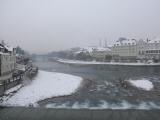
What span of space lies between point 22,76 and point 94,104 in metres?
14.7

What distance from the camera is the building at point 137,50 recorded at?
89.2 metres

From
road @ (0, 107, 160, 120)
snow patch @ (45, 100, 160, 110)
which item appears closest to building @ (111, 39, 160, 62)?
snow patch @ (45, 100, 160, 110)

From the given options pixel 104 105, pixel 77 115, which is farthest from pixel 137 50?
pixel 77 115

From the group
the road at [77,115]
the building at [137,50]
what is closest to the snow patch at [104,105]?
the road at [77,115]

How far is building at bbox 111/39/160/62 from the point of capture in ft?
293

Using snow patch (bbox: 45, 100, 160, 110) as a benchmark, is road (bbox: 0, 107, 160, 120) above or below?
above

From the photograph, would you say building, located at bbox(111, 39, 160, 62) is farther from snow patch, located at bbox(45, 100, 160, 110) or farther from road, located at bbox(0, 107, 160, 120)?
road, located at bbox(0, 107, 160, 120)

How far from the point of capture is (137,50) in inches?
3848

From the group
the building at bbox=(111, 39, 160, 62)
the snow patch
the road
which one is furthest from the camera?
the building at bbox=(111, 39, 160, 62)

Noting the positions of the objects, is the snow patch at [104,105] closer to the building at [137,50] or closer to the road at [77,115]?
the road at [77,115]

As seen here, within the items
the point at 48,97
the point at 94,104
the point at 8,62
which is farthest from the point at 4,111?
the point at 8,62

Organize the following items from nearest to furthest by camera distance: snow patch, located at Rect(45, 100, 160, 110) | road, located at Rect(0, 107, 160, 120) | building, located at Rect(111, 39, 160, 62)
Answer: road, located at Rect(0, 107, 160, 120), snow patch, located at Rect(45, 100, 160, 110), building, located at Rect(111, 39, 160, 62)

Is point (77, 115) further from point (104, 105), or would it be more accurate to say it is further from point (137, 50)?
point (137, 50)

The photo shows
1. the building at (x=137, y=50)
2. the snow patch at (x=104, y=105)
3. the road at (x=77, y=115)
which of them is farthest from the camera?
the building at (x=137, y=50)
